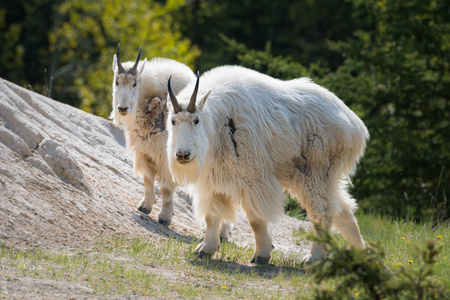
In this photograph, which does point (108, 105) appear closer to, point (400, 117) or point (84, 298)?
point (400, 117)

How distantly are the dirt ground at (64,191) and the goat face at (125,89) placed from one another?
39.4 inches

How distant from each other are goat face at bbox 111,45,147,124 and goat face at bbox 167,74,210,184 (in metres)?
2.08

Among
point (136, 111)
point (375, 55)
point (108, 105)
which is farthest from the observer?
point (108, 105)

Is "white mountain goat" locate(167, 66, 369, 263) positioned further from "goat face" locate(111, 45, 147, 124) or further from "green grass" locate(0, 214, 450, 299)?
"goat face" locate(111, 45, 147, 124)

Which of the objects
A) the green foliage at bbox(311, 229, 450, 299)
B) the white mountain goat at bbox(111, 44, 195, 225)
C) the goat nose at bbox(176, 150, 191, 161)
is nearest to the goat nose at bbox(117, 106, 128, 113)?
the white mountain goat at bbox(111, 44, 195, 225)

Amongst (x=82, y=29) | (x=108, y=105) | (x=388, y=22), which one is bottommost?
(x=108, y=105)

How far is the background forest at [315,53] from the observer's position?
597 inches

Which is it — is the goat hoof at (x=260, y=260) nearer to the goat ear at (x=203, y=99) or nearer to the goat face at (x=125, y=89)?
the goat ear at (x=203, y=99)

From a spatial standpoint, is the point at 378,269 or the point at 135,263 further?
the point at 135,263

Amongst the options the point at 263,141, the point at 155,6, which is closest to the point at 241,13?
the point at 155,6

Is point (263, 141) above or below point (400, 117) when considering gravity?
above

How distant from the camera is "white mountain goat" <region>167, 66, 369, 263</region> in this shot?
26.2ft

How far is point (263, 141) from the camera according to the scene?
8.33 m

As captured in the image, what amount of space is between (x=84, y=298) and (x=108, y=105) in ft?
71.2
